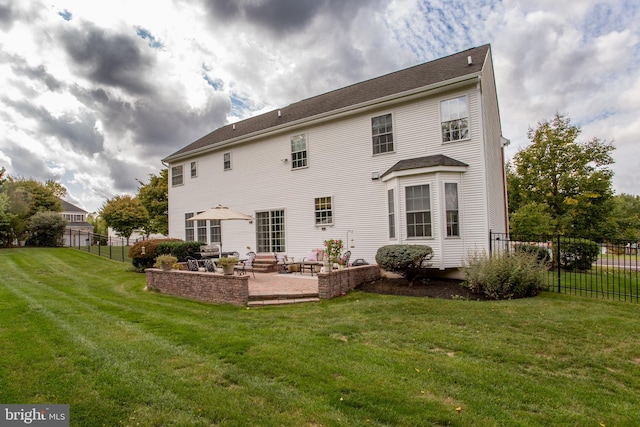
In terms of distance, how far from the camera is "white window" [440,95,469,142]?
10469 mm

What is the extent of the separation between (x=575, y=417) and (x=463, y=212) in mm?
7749

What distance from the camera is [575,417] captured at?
9.95 ft

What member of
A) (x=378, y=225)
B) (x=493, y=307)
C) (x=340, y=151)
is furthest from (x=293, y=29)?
(x=493, y=307)

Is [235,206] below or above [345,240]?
above

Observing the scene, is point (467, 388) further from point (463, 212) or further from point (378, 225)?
point (378, 225)

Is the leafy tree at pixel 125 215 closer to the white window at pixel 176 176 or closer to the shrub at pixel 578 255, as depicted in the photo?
the white window at pixel 176 176

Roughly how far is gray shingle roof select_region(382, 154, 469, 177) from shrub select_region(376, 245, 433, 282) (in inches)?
104

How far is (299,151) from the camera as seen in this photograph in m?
14.2

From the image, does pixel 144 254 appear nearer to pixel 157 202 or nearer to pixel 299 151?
pixel 299 151

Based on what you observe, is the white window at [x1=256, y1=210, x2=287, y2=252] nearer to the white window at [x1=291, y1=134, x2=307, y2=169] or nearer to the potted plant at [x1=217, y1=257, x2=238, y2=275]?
the white window at [x1=291, y1=134, x2=307, y2=169]

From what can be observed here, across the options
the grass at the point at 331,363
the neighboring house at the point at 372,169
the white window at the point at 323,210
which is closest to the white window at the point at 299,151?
the neighboring house at the point at 372,169

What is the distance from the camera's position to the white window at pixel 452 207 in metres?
10.1

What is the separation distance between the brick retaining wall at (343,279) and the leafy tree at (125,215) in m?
25.8

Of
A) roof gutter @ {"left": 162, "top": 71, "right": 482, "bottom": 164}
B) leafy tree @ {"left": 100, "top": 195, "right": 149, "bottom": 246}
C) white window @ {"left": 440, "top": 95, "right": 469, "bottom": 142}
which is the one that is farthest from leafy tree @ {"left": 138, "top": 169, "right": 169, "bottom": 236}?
white window @ {"left": 440, "top": 95, "right": 469, "bottom": 142}
